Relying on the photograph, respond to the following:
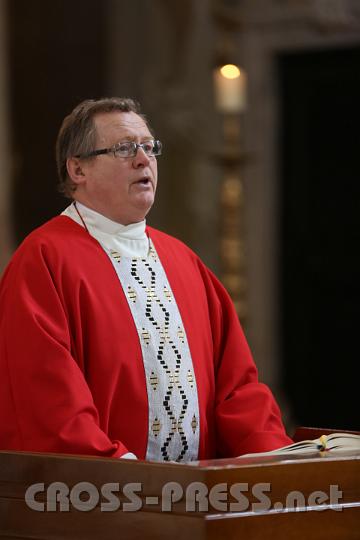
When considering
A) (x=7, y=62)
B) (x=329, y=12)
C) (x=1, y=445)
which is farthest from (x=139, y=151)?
(x=329, y=12)

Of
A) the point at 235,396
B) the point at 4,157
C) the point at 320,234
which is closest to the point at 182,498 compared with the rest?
the point at 235,396

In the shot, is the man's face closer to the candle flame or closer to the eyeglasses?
the eyeglasses

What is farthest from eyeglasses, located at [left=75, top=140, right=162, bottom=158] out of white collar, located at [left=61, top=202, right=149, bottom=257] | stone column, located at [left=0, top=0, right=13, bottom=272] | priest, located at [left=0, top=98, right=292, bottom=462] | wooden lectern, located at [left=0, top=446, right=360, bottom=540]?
stone column, located at [left=0, top=0, right=13, bottom=272]

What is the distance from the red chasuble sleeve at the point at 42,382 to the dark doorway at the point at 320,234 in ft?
20.5

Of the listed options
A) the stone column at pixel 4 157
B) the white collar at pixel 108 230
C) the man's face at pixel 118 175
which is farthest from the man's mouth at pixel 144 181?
the stone column at pixel 4 157

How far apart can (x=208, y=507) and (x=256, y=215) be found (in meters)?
6.89

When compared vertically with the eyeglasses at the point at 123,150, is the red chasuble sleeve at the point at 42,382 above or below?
below

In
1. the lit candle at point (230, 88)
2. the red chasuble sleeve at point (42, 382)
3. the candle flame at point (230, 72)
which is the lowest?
the red chasuble sleeve at point (42, 382)

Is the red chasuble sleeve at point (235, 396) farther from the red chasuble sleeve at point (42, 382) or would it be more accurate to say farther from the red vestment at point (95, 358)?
the red chasuble sleeve at point (42, 382)

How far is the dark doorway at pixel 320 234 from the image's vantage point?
9766mm

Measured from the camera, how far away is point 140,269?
4.05 metres

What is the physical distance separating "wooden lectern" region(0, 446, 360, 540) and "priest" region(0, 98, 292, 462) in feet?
0.49

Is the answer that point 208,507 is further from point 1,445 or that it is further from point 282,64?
point 282,64

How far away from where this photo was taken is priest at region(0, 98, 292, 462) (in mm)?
3600
